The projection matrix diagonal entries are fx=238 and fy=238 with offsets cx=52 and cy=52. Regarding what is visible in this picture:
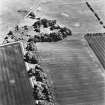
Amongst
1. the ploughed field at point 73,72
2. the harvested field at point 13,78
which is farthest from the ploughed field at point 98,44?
the harvested field at point 13,78

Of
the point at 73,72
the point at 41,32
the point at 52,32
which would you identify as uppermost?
the point at 52,32

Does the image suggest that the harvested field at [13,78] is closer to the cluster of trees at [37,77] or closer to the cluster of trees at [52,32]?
the cluster of trees at [37,77]

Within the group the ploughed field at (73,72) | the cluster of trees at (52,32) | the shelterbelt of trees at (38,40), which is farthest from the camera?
the cluster of trees at (52,32)

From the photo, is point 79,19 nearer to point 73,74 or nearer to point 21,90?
point 73,74

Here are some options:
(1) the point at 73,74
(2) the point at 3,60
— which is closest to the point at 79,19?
(1) the point at 73,74

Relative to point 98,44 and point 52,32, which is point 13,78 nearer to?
point 52,32

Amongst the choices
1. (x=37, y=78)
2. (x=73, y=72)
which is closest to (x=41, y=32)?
(x=73, y=72)
